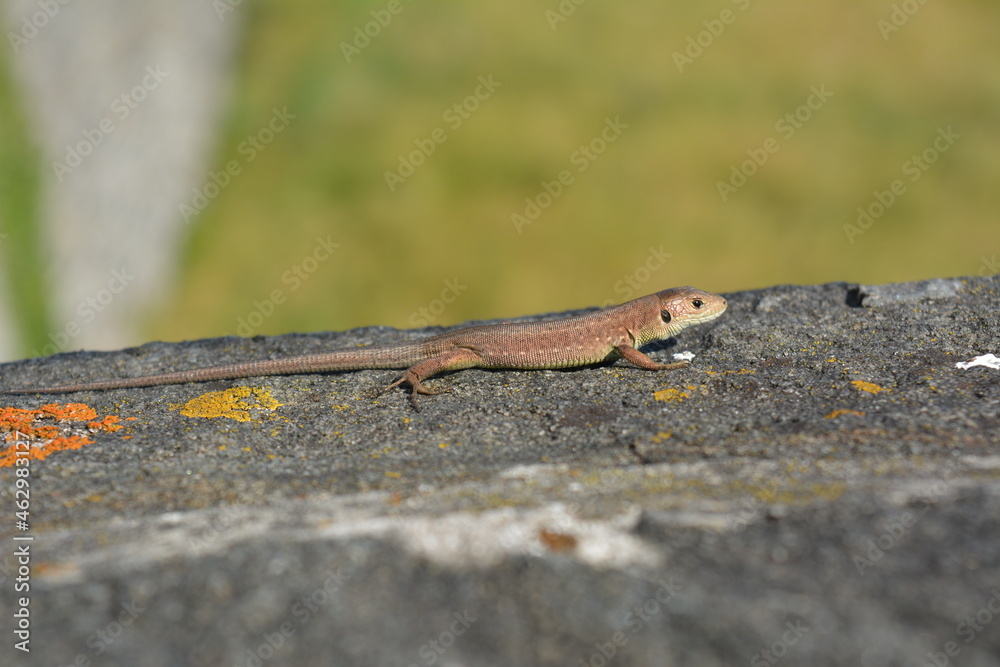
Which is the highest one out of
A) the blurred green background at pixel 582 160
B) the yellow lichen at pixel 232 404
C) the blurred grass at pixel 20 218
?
the blurred green background at pixel 582 160

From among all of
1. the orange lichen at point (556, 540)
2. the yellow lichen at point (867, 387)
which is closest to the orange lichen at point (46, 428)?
the orange lichen at point (556, 540)

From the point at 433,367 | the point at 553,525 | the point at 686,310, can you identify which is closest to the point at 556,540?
the point at 553,525

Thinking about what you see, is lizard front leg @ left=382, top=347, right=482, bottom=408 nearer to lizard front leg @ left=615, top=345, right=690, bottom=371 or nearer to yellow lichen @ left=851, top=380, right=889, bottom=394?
lizard front leg @ left=615, top=345, right=690, bottom=371

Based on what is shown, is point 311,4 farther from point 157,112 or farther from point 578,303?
point 578,303

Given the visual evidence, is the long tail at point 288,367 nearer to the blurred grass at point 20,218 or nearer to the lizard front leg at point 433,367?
the lizard front leg at point 433,367

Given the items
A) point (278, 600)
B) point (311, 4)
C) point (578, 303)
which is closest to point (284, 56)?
point (311, 4)

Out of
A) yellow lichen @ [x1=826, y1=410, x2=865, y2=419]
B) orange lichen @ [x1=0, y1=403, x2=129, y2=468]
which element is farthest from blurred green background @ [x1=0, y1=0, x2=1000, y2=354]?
yellow lichen @ [x1=826, y1=410, x2=865, y2=419]

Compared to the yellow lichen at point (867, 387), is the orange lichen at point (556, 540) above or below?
below
